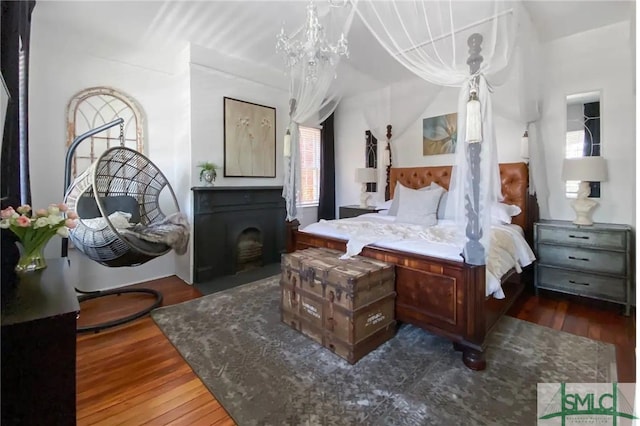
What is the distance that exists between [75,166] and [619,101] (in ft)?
18.1

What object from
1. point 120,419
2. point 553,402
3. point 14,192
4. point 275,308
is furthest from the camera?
point 275,308

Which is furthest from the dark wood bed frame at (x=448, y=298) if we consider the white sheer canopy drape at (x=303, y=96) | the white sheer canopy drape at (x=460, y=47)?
the white sheer canopy drape at (x=303, y=96)

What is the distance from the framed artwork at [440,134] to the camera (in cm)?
394

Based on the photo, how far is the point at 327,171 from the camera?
5.24 m

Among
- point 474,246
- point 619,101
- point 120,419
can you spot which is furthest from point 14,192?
point 619,101

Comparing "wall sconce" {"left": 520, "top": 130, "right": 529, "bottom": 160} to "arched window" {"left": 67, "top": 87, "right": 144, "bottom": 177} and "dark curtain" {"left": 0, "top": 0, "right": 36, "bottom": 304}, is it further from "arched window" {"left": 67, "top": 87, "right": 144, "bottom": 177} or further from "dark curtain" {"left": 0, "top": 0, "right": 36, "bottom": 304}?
"arched window" {"left": 67, "top": 87, "right": 144, "bottom": 177}

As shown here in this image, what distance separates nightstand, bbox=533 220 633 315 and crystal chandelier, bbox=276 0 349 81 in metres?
2.58

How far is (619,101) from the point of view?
2.89 metres

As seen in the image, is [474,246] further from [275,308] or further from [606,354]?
[275,308]

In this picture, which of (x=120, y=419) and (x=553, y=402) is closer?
(x=120, y=419)

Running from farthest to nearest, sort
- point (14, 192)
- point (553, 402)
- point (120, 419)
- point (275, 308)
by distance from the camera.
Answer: point (275, 308) → point (14, 192) → point (553, 402) → point (120, 419)

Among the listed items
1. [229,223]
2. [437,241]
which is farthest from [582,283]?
[229,223]

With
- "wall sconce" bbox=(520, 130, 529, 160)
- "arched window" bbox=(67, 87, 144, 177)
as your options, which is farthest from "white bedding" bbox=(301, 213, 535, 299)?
"arched window" bbox=(67, 87, 144, 177)

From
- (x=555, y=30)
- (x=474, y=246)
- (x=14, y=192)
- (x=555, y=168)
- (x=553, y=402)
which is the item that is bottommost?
(x=553, y=402)
